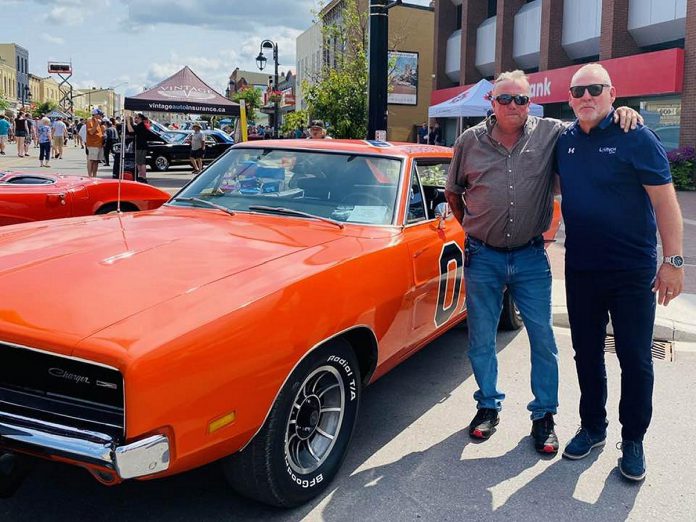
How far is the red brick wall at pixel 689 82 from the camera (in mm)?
18016

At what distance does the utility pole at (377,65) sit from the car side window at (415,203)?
530cm

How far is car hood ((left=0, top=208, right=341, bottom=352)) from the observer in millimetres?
2469

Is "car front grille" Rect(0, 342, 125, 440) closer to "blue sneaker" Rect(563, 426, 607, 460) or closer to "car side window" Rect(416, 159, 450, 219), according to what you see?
"blue sneaker" Rect(563, 426, 607, 460)

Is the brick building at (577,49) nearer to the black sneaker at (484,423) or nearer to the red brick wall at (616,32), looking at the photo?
the red brick wall at (616,32)

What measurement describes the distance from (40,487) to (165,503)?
577 mm

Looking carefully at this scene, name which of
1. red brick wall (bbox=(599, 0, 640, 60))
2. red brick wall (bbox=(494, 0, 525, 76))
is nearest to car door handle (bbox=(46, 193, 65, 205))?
red brick wall (bbox=(599, 0, 640, 60))

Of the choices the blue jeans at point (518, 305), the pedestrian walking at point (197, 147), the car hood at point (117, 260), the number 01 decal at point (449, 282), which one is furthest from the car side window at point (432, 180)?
the pedestrian walking at point (197, 147)

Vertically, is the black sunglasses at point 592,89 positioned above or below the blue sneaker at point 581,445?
above

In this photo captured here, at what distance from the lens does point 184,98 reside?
17.0 meters

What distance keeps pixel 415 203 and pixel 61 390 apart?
2.43 meters

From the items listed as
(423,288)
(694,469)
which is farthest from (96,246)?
(694,469)

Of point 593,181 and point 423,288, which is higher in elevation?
point 593,181

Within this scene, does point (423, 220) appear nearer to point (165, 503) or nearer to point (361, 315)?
point (361, 315)

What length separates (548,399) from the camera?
3756mm
